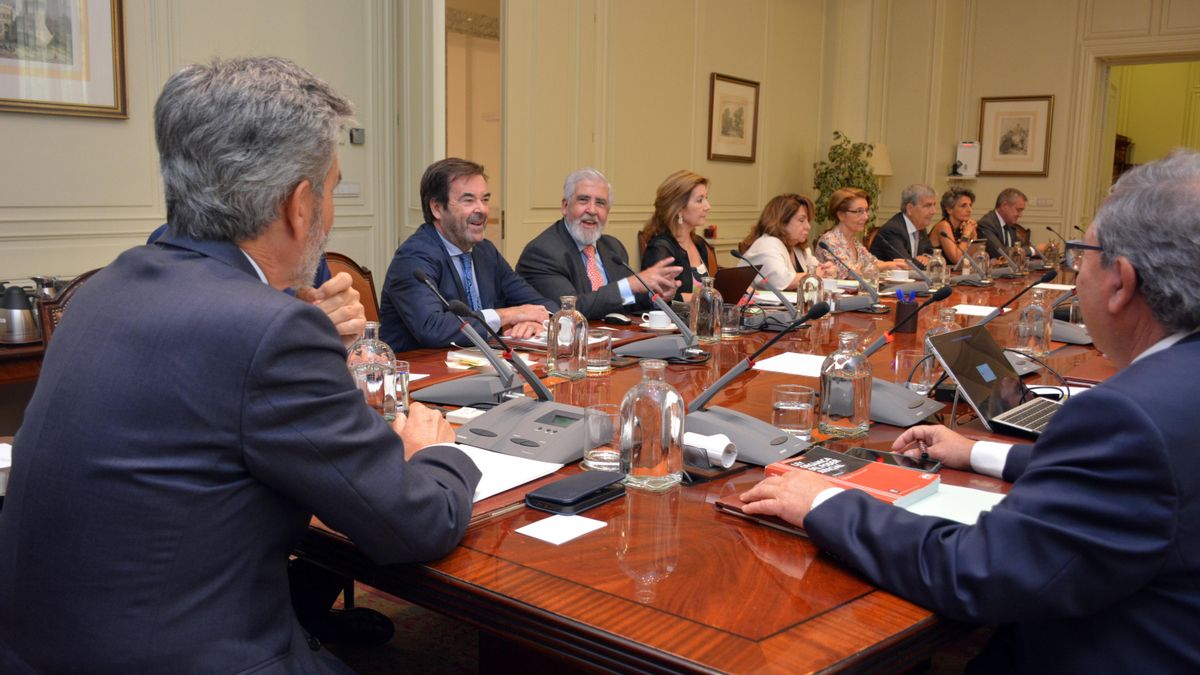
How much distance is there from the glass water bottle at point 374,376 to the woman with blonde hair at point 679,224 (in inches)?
120

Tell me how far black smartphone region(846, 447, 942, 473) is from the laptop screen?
1.19 ft

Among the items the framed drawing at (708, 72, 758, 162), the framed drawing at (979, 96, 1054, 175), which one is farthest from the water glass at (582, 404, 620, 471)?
the framed drawing at (979, 96, 1054, 175)

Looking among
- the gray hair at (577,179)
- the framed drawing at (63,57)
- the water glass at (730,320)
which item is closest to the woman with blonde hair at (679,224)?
the gray hair at (577,179)

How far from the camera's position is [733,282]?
448 cm

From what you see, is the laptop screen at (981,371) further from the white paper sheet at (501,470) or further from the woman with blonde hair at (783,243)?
the woman with blonde hair at (783,243)

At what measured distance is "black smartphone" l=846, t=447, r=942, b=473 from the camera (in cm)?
170

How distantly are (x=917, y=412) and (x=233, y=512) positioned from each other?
4.91ft

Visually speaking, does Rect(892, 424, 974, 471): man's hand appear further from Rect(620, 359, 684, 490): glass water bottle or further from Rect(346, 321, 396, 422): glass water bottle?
Rect(346, 321, 396, 422): glass water bottle

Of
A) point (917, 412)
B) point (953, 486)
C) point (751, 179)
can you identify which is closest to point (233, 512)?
point (953, 486)

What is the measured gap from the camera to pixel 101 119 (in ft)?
14.3

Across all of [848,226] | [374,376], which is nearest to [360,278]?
[374,376]

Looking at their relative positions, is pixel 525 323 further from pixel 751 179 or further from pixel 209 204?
pixel 751 179

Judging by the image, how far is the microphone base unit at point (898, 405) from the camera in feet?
6.99

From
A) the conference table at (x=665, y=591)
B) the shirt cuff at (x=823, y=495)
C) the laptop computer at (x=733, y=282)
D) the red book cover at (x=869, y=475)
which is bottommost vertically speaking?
the conference table at (x=665, y=591)
